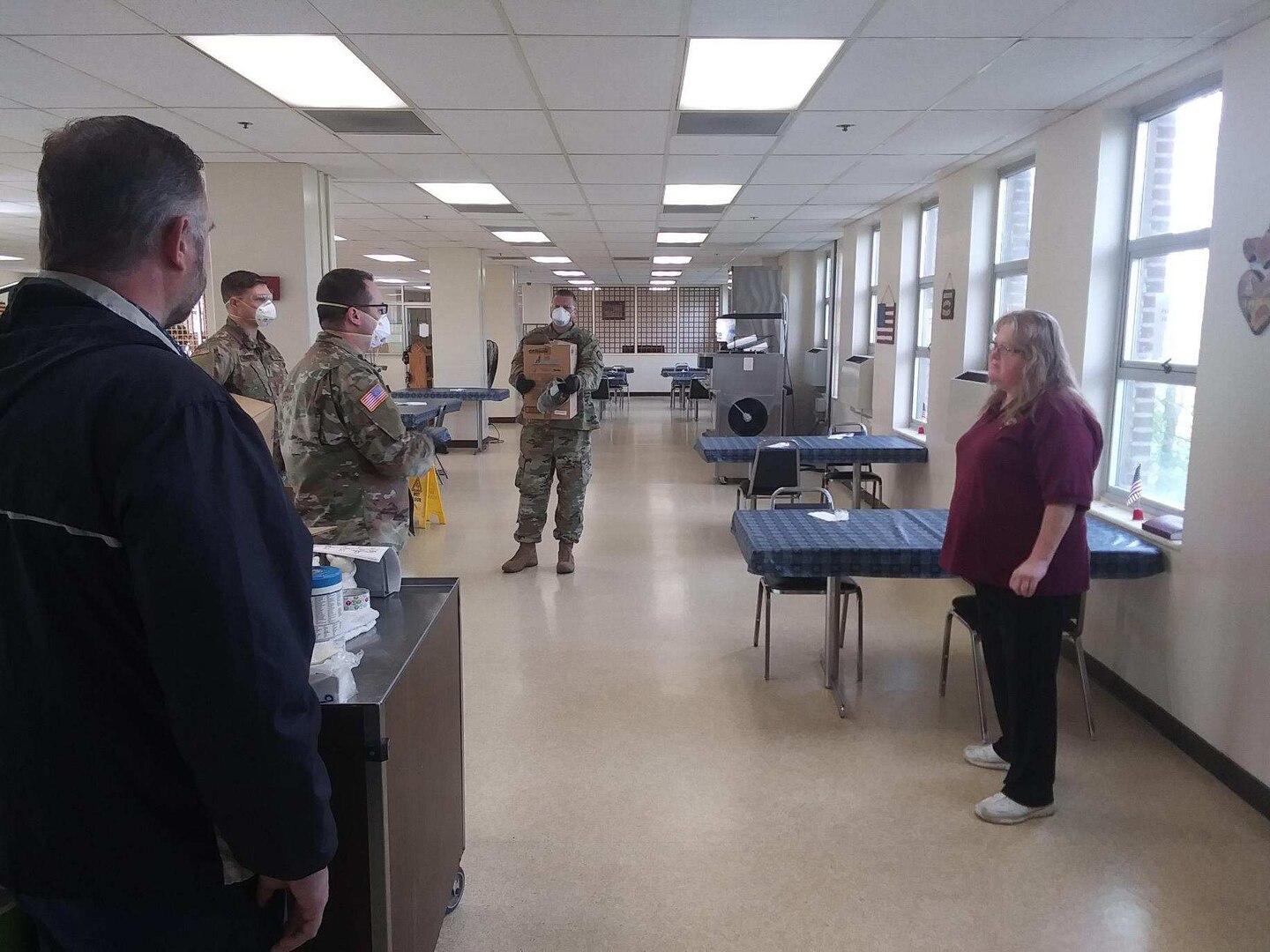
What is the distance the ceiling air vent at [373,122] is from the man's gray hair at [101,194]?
365 centimetres

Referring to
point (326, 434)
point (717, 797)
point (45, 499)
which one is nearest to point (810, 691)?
point (717, 797)

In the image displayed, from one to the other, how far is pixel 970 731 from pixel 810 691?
2.18 feet

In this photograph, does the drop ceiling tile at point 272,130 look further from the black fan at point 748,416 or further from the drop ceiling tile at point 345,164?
the black fan at point 748,416

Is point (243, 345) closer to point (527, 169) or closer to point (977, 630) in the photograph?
point (527, 169)

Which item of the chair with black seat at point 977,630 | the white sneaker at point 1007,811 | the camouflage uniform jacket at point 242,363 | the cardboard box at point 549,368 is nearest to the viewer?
the white sneaker at point 1007,811

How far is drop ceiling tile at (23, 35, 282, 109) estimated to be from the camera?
11.1 ft

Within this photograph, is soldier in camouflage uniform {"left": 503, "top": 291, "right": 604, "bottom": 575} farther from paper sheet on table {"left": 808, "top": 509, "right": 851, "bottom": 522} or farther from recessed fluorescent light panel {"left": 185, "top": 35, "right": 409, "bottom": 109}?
paper sheet on table {"left": 808, "top": 509, "right": 851, "bottom": 522}

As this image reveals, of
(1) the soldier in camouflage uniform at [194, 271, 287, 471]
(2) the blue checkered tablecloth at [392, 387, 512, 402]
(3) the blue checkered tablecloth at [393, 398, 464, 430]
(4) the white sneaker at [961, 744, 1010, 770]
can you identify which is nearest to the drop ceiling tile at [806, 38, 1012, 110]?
(4) the white sneaker at [961, 744, 1010, 770]

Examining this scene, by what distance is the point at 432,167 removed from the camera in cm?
574

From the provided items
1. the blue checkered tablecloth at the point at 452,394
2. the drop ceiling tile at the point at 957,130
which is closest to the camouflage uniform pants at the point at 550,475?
the drop ceiling tile at the point at 957,130

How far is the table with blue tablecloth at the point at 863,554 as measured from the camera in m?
3.27

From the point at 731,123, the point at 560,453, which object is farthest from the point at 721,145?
the point at 560,453

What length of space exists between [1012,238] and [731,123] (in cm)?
220

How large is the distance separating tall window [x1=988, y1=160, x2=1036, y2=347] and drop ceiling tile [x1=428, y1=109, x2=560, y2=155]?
2889mm
